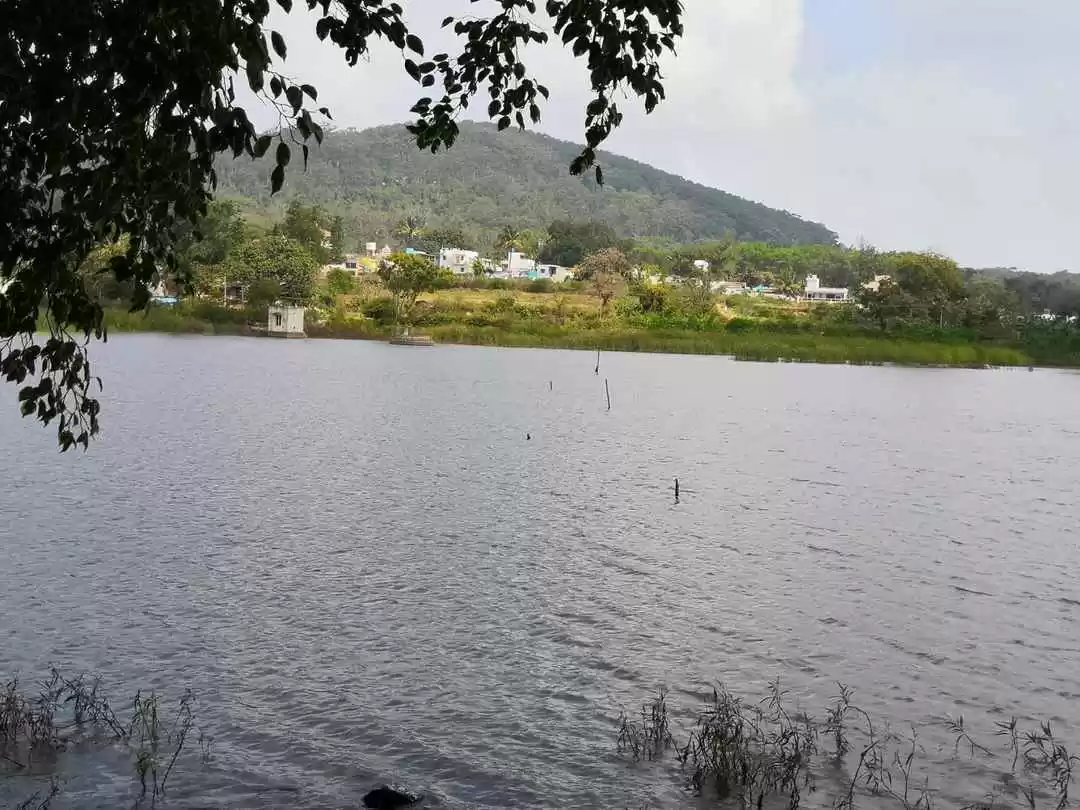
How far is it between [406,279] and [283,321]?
12470mm

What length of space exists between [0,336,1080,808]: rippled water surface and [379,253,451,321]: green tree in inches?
2683

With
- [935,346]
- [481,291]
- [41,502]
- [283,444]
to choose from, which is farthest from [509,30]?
[481,291]

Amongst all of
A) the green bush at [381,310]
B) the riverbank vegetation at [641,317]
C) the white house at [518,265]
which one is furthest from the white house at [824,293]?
the green bush at [381,310]

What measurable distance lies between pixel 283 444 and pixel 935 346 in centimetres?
7821

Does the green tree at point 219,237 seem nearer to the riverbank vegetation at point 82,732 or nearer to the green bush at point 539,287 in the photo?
the green bush at point 539,287

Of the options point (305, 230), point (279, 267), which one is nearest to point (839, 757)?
point (279, 267)

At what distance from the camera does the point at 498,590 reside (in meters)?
14.3

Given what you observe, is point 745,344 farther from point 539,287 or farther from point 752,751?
point 752,751

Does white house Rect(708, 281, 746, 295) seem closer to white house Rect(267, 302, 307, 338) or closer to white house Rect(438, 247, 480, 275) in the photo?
white house Rect(438, 247, 480, 275)

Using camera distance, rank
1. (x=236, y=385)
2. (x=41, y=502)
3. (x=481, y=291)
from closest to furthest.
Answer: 1. (x=41, y=502)
2. (x=236, y=385)
3. (x=481, y=291)

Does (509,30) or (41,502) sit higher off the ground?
(509,30)

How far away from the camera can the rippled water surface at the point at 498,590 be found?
8.95 m

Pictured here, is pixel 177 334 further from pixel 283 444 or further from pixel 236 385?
pixel 283 444

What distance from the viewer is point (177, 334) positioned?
97938 millimetres
